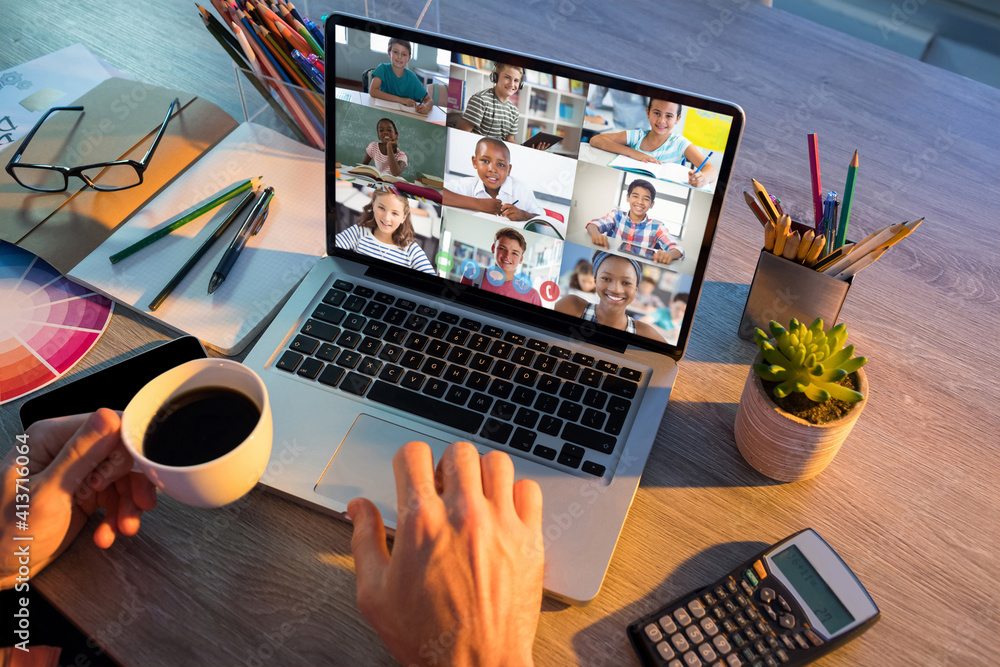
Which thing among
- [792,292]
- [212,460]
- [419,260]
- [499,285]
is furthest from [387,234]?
[792,292]

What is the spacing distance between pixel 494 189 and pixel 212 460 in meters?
0.42

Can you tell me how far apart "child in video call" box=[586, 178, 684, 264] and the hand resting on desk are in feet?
1.75

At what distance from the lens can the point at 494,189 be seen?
821 millimetres

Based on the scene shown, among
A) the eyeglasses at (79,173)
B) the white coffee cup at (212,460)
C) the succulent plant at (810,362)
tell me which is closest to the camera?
the white coffee cup at (212,460)

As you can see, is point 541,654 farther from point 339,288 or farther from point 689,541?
point 339,288

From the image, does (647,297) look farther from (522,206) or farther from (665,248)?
(522,206)

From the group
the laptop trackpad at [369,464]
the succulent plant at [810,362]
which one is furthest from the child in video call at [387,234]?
the succulent plant at [810,362]

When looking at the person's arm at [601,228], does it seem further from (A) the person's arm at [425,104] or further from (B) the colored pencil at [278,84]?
(B) the colored pencil at [278,84]

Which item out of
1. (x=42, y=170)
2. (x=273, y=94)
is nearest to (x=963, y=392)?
(x=273, y=94)

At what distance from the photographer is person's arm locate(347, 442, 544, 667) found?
62cm

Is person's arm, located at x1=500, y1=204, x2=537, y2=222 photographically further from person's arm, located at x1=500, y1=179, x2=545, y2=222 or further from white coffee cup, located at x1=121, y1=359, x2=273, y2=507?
white coffee cup, located at x1=121, y1=359, x2=273, y2=507

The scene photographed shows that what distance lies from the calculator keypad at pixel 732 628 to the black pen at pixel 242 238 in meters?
0.67

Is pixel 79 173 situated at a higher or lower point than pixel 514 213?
lower

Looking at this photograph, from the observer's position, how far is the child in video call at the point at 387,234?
876 millimetres
